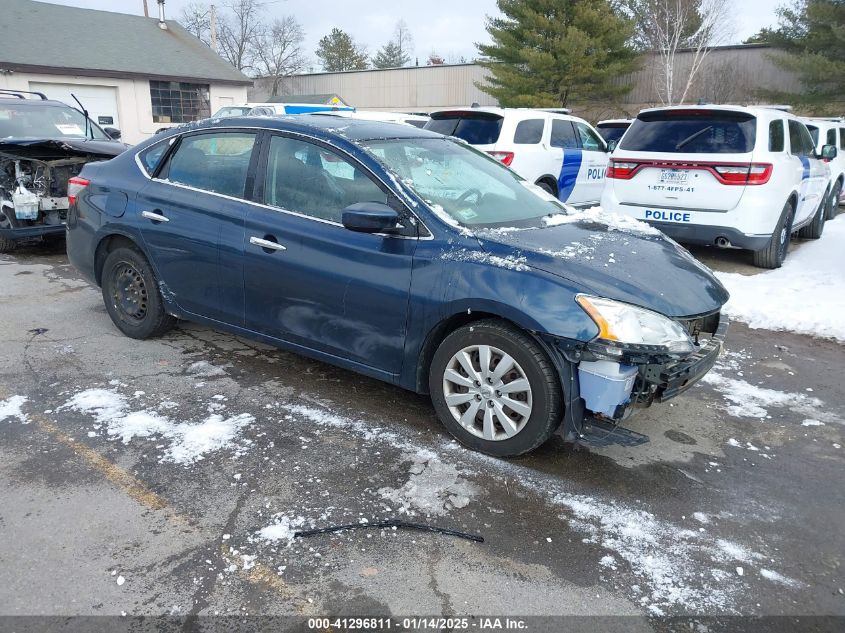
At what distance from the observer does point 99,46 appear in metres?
24.8

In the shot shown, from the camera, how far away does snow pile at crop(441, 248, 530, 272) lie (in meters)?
3.32

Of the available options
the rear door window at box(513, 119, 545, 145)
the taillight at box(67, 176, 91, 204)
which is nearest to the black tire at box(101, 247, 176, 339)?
the taillight at box(67, 176, 91, 204)

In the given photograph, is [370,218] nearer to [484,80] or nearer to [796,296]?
[796,296]

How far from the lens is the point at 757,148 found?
705cm

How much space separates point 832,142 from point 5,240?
14.1 m

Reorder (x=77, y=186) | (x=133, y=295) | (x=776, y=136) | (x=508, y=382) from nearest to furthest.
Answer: (x=508, y=382) → (x=133, y=295) → (x=77, y=186) → (x=776, y=136)

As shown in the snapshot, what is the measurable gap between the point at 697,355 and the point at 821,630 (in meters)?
1.37

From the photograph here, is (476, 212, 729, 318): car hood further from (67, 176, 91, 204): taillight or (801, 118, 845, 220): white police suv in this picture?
(801, 118, 845, 220): white police suv

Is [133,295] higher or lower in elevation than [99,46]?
lower

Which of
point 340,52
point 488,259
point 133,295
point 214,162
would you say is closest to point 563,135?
point 214,162

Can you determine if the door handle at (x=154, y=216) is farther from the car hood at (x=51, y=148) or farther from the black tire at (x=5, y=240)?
the black tire at (x=5, y=240)

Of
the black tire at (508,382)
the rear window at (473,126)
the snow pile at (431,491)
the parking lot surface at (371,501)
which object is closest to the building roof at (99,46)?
the rear window at (473,126)

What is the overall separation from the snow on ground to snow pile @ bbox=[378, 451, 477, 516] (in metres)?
4.01

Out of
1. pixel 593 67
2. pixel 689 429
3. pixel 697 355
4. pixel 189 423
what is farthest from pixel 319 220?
pixel 593 67
